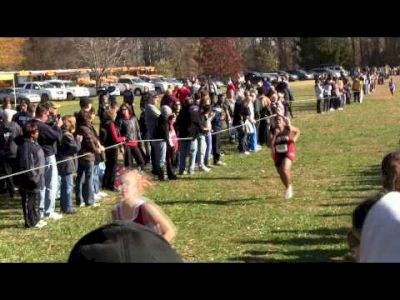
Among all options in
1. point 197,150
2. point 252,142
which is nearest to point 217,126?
point 252,142

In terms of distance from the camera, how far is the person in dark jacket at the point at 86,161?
381 inches

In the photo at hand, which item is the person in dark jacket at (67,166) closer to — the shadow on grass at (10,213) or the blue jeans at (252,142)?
the shadow on grass at (10,213)

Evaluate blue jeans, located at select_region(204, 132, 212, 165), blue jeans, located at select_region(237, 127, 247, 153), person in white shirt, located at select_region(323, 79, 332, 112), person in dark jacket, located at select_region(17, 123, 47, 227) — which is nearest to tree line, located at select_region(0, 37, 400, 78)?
person in white shirt, located at select_region(323, 79, 332, 112)

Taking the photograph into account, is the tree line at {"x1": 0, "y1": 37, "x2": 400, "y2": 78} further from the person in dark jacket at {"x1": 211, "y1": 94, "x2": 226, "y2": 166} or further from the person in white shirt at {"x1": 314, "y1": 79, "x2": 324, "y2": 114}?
the person in dark jacket at {"x1": 211, "y1": 94, "x2": 226, "y2": 166}

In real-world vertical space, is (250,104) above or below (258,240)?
above

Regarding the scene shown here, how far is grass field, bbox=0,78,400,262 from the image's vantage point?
709 centimetres

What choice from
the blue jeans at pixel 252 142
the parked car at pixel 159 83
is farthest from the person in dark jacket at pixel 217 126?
the parked car at pixel 159 83

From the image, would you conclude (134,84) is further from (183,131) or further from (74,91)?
(183,131)

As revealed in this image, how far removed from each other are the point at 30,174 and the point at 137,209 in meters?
4.56

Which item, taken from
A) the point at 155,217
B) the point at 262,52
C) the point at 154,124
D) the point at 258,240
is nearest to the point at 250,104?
the point at 154,124
